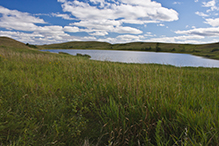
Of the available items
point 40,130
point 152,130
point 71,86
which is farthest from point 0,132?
point 152,130

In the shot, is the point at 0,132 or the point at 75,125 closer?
the point at 0,132

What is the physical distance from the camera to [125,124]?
89.9 inches

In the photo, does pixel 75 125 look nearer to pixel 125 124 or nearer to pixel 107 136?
pixel 107 136

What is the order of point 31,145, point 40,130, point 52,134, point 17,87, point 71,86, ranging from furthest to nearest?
point 71,86, point 17,87, point 40,130, point 52,134, point 31,145

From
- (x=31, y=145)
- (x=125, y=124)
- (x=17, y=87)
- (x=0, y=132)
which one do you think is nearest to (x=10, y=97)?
(x=17, y=87)

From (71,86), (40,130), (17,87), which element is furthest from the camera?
(71,86)

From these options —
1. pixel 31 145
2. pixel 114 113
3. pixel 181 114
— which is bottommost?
pixel 31 145

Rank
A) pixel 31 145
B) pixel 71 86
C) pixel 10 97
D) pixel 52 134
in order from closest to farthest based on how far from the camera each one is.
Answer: pixel 31 145 → pixel 52 134 → pixel 10 97 → pixel 71 86

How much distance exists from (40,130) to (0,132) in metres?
0.60

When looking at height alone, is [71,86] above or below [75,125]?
above

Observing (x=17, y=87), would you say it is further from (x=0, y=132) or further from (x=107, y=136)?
(x=107, y=136)

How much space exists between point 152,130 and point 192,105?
1.00 m

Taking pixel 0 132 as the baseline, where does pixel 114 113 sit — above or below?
above

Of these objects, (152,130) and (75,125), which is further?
(75,125)
